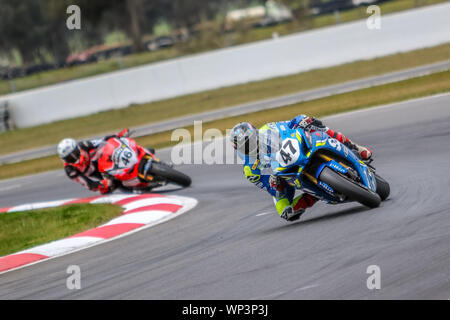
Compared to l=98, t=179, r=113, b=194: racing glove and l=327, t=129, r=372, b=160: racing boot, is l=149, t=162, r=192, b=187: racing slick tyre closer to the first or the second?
l=98, t=179, r=113, b=194: racing glove

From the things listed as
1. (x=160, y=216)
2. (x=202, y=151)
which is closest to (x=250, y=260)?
(x=160, y=216)

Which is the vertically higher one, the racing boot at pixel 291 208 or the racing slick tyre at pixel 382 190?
the racing slick tyre at pixel 382 190

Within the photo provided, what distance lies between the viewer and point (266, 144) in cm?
770

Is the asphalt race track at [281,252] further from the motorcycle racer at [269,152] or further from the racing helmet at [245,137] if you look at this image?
the racing helmet at [245,137]

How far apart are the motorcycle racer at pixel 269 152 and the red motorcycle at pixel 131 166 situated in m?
4.52

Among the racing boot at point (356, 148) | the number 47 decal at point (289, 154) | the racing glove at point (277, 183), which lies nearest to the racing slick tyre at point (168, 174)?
the racing glove at point (277, 183)

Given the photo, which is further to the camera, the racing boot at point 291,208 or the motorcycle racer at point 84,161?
the motorcycle racer at point 84,161

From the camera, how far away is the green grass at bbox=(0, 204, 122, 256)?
10461 mm

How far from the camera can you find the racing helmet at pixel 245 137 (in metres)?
7.59

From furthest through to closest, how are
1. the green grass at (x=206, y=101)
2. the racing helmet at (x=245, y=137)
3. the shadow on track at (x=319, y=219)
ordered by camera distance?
the green grass at (x=206, y=101), the shadow on track at (x=319, y=219), the racing helmet at (x=245, y=137)

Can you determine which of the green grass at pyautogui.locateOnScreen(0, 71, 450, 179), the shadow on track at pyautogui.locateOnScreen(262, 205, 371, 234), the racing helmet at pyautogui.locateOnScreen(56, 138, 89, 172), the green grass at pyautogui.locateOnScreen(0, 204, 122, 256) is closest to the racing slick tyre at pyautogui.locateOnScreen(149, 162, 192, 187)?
the green grass at pyautogui.locateOnScreen(0, 204, 122, 256)

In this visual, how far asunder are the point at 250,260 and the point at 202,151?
934cm

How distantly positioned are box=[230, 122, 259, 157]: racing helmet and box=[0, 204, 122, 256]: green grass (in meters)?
3.67
